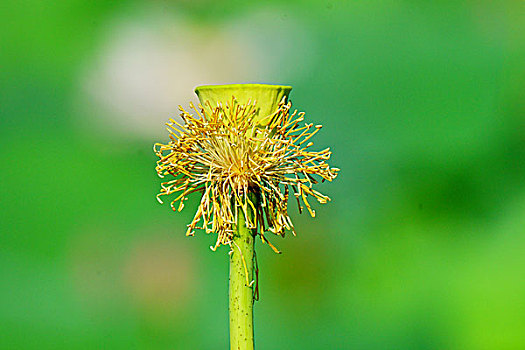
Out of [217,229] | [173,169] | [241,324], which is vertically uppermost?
[173,169]

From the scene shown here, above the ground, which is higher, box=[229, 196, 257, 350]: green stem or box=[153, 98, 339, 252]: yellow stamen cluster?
box=[153, 98, 339, 252]: yellow stamen cluster

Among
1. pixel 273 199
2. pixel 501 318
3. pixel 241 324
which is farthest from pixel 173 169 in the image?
pixel 501 318

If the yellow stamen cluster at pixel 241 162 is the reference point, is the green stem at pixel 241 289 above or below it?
below

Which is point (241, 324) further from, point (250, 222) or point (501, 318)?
point (501, 318)
